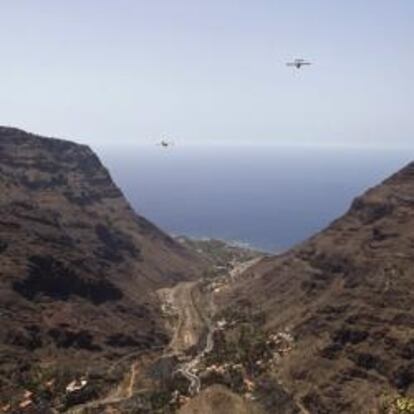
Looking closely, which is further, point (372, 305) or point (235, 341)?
point (235, 341)

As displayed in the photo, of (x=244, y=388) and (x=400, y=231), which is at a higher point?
(x=400, y=231)

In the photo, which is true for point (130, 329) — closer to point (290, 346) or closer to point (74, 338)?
point (74, 338)

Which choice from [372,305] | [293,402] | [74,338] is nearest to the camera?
Result: [293,402]

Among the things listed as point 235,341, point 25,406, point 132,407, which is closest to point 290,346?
point 235,341

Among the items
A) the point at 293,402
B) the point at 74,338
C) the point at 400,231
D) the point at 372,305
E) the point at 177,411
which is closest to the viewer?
the point at 177,411

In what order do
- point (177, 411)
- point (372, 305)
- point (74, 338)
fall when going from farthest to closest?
point (74, 338)
point (372, 305)
point (177, 411)

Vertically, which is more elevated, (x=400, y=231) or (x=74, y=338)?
(x=400, y=231)

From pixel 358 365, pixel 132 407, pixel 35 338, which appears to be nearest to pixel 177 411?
pixel 132 407

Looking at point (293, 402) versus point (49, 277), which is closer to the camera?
point (293, 402)

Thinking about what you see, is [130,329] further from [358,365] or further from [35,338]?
[358,365]
